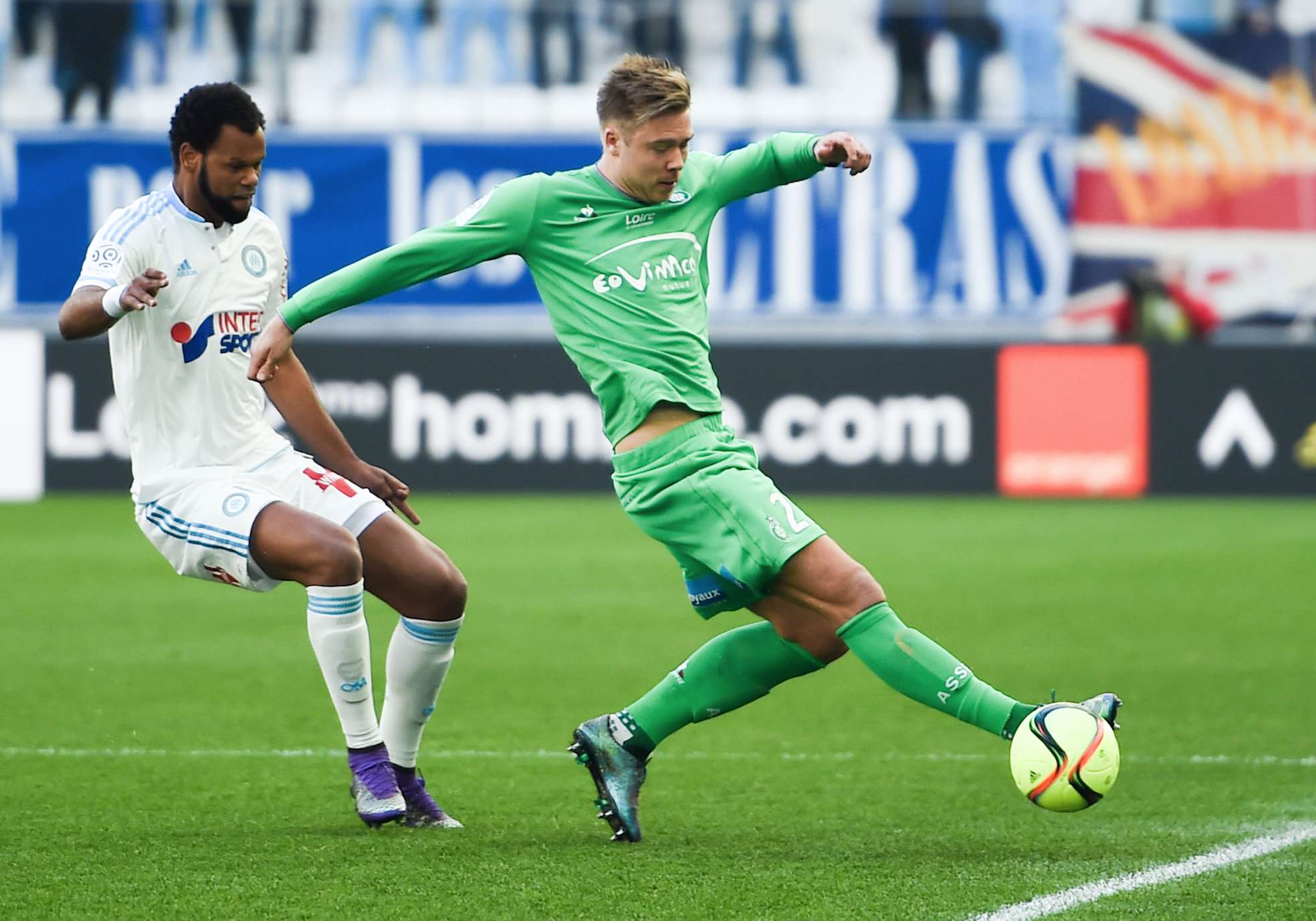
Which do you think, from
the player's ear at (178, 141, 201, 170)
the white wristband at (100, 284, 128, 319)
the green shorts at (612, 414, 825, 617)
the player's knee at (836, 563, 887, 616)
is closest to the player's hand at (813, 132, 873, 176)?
the green shorts at (612, 414, 825, 617)

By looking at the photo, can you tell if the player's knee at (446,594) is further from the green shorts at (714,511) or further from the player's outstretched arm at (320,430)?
the green shorts at (714,511)

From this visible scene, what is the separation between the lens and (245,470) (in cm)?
555

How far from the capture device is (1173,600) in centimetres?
1059

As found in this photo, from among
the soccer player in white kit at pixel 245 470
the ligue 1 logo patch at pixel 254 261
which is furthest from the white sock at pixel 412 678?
the ligue 1 logo patch at pixel 254 261

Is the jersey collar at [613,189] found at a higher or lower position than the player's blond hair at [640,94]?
lower

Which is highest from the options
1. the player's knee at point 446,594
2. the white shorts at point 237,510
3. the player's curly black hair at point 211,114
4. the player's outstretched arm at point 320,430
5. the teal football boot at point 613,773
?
the player's curly black hair at point 211,114

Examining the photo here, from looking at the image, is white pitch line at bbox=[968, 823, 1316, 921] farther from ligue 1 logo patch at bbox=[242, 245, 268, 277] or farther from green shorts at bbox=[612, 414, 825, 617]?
ligue 1 logo patch at bbox=[242, 245, 268, 277]

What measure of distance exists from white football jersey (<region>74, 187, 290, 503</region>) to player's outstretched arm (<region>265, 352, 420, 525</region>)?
0.10 meters

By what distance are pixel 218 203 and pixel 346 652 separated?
1232 mm

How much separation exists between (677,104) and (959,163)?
47.3ft

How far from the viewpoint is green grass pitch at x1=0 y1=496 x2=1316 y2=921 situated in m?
4.62

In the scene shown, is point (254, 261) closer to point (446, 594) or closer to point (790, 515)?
point (446, 594)

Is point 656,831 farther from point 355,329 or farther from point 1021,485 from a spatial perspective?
point 355,329

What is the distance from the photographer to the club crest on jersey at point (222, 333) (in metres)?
5.51
